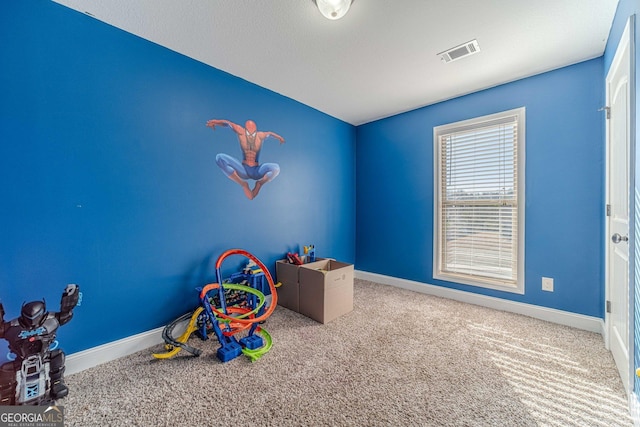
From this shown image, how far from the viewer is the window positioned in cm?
252

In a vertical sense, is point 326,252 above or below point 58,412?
above

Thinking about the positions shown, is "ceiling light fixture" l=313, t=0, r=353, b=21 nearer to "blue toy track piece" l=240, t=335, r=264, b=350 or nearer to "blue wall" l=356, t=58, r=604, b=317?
"blue wall" l=356, t=58, r=604, b=317

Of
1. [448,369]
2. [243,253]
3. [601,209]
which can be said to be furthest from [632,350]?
[243,253]

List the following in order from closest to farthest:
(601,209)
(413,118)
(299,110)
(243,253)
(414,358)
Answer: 1. (414,358)
2. (601,209)
3. (243,253)
4. (299,110)
5. (413,118)

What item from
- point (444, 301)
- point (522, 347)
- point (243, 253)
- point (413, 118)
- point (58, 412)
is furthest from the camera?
point (413, 118)

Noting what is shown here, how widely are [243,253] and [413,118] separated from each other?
2.73m

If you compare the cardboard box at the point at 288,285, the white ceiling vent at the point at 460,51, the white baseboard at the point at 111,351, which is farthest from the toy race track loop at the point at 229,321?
the white ceiling vent at the point at 460,51

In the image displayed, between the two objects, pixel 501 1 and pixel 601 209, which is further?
pixel 601 209

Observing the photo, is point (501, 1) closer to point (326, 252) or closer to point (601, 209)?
point (601, 209)

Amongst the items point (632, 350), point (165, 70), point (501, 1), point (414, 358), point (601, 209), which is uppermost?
point (501, 1)

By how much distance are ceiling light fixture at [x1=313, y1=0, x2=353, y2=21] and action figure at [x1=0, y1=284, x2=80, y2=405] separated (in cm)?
226

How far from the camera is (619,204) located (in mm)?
1627

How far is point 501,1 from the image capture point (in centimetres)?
154

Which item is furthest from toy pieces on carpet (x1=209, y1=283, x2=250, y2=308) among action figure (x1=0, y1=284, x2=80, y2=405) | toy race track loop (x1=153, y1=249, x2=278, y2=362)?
action figure (x1=0, y1=284, x2=80, y2=405)
